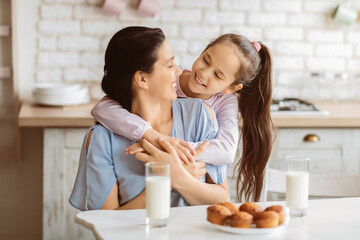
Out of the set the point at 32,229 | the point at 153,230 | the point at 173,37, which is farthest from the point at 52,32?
the point at 153,230

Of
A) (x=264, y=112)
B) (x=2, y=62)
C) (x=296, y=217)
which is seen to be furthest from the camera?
(x=2, y=62)

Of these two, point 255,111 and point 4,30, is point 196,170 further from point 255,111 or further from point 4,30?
point 4,30

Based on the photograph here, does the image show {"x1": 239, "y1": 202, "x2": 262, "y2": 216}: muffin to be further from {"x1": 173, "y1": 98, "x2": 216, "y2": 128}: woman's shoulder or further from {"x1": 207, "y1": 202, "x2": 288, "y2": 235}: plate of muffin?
{"x1": 173, "y1": 98, "x2": 216, "y2": 128}: woman's shoulder

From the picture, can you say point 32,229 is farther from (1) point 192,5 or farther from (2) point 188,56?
(1) point 192,5

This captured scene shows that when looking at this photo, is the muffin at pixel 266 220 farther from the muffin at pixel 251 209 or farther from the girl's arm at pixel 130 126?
the girl's arm at pixel 130 126

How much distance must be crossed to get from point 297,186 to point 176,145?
1.46 ft

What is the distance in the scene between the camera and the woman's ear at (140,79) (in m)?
2.01

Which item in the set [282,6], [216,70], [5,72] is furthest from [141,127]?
[282,6]

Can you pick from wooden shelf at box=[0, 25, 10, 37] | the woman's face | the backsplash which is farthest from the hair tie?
wooden shelf at box=[0, 25, 10, 37]

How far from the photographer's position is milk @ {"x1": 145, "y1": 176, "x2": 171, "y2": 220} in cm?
152

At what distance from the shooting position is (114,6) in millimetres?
3406

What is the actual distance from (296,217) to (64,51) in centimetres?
217

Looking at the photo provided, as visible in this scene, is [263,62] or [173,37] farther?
[173,37]

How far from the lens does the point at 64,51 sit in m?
3.49
